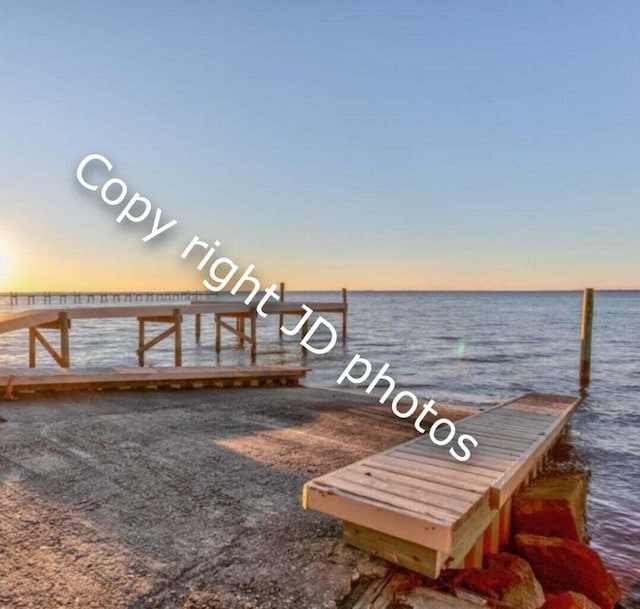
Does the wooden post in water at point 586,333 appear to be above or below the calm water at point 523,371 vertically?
above

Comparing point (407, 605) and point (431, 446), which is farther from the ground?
point (431, 446)

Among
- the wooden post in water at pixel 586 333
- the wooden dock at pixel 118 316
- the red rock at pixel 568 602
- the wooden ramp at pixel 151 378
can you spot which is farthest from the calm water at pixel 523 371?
the wooden ramp at pixel 151 378

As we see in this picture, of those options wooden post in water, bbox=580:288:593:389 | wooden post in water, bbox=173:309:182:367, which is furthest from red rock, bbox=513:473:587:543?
wooden post in water, bbox=173:309:182:367

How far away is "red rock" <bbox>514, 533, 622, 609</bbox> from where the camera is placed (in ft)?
Result: 13.7

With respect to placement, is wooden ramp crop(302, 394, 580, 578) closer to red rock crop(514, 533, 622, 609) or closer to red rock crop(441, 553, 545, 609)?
red rock crop(441, 553, 545, 609)

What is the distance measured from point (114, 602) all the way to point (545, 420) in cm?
583

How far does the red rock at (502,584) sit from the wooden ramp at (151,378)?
775cm

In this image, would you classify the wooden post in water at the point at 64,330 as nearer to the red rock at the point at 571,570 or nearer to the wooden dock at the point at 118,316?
the wooden dock at the point at 118,316

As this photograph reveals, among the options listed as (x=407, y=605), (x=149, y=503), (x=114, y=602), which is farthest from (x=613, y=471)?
(x=114, y=602)

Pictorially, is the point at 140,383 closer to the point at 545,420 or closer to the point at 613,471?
the point at 545,420

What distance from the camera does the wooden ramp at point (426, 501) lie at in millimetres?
3049

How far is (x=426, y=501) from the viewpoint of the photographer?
11.0 ft

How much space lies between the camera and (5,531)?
364 centimetres

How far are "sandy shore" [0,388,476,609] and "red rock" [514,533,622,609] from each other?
6.31 feet
